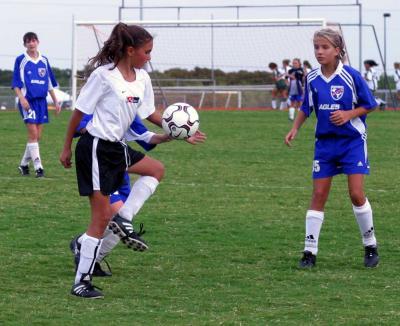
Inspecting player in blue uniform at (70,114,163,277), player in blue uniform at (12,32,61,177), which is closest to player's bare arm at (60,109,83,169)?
player in blue uniform at (70,114,163,277)

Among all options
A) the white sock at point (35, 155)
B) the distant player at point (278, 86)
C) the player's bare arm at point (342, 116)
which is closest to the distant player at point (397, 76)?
the distant player at point (278, 86)

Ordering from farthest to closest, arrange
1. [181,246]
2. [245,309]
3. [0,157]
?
1. [0,157]
2. [181,246]
3. [245,309]

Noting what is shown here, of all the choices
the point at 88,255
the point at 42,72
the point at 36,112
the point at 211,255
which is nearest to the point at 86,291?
the point at 88,255

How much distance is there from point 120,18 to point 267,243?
101 ft

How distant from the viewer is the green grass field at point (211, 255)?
6.19 meters

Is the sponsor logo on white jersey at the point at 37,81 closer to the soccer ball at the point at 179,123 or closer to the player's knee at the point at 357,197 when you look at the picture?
the player's knee at the point at 357,197

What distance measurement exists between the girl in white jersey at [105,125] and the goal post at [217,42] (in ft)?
94.5

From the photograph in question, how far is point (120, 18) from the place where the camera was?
1535 inches

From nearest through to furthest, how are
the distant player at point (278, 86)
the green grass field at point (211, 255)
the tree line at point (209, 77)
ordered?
1. the green grass field at point (211, 255)
2. the distant player at point (278, 86)
3. the tree line at point (209, 77)

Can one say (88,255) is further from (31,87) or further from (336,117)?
(31,87)

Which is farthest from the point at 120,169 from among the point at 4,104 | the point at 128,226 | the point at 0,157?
the point at 4,104

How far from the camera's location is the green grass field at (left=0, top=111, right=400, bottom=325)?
20.3ft

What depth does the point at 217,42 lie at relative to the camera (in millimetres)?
37594

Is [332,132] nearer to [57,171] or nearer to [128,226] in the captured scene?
[128,226]
